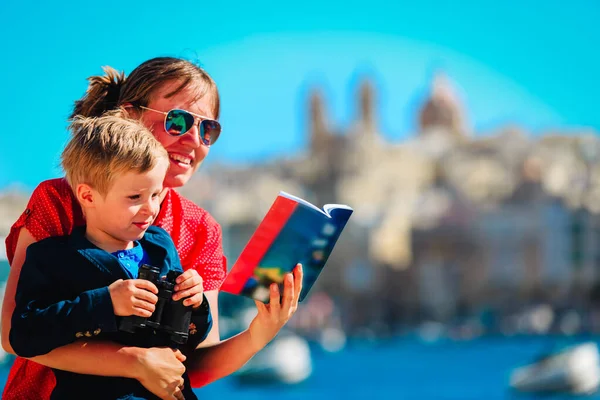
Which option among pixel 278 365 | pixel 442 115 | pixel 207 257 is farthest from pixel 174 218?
pixel 442 115

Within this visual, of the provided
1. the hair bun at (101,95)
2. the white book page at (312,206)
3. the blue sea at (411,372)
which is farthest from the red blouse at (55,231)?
the blue sea at (411,372)

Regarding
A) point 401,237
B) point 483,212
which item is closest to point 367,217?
point 401,237

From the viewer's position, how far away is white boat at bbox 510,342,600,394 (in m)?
17.8

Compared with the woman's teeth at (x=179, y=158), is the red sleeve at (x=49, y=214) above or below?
below

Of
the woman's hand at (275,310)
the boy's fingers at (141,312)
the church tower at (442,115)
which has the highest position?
the church tower at (442,115)

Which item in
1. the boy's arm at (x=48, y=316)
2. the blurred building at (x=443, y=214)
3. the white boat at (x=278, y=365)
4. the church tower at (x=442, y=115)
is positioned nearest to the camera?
the boy's arm at (x=48, y=316)

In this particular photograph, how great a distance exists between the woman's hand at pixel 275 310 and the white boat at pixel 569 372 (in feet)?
57.2

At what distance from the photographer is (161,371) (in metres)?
1.01

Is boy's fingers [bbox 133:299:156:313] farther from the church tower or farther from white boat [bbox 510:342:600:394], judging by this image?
the church tower

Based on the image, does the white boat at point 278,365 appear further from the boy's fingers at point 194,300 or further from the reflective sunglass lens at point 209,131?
the boy's fingers at point 194,300

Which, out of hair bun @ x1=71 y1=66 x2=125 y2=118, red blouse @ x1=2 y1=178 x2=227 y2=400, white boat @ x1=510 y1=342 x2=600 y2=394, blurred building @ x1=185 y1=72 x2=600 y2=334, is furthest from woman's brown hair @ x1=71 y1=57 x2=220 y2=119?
blurred building @ x1=185 y1=72 x2=600 y2=334

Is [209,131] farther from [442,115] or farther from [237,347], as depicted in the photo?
[442,115]

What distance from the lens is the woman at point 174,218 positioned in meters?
1.06

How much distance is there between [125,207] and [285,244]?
18 cm
